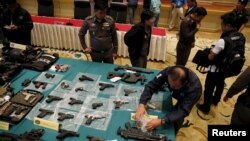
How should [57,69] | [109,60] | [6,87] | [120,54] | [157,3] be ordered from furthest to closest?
[157,3] < [120,54] < [109,60] < [57,69] < [6,87]

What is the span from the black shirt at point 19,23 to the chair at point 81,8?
2.03 m

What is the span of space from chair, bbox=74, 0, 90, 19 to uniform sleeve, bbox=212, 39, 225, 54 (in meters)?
3.53

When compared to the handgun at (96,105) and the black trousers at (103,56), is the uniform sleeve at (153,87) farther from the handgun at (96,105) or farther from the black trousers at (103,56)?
the black trousers at (103,56)

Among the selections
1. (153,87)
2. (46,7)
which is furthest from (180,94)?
(46,7)

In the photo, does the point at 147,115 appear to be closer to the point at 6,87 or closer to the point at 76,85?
the point at 76,85

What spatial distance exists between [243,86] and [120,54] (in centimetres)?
309

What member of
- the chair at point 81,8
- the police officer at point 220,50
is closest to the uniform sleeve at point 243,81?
the police officer at point 220,50

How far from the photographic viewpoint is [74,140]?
2.13 m

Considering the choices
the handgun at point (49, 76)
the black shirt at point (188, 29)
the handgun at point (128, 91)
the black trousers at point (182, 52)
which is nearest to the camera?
the handgun at point (128, 91)

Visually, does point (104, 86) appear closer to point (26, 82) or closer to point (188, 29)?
point (26, 82)

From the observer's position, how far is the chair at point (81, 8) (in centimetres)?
570

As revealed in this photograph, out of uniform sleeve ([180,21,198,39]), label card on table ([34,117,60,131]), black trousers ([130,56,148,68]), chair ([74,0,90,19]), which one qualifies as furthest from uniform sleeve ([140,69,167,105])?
chair ([74,0,90,19])

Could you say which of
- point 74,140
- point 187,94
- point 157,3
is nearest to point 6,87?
point 74,140

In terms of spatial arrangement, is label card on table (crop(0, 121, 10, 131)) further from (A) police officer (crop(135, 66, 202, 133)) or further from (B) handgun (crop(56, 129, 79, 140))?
(A) police officer (crop(135, 66, 202, 133))
